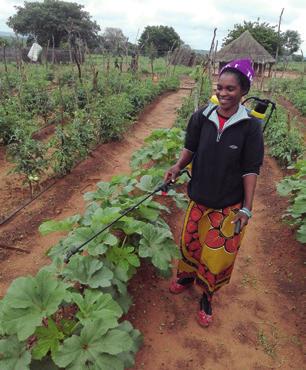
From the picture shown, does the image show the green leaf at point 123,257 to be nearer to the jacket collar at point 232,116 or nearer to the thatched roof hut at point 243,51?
the jacket collar at point 232,116

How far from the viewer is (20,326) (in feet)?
5.86

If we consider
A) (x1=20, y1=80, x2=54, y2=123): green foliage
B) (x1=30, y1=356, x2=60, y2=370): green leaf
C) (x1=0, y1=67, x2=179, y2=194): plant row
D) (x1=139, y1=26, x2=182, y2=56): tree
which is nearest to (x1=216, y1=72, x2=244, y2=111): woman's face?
(x1=30, y1=356, x2=60, y2=370): green leaf

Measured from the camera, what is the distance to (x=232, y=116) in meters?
2.34

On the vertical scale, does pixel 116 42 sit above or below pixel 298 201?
above

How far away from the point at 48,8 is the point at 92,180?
33.8 metres

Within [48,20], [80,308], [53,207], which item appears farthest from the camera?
[48,20]

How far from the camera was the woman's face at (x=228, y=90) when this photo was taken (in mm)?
2225

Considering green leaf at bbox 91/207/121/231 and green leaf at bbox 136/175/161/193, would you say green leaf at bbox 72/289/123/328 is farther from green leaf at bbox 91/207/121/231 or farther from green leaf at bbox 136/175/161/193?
green leaf at bbox 136/175/161/193

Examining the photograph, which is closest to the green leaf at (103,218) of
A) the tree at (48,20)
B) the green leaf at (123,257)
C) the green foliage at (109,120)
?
the green leaf at (123,257)

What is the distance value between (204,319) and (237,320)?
12.9 inches

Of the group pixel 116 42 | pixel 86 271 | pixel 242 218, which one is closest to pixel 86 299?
pixel 86 271

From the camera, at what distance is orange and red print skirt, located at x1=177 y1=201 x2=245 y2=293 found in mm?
2533

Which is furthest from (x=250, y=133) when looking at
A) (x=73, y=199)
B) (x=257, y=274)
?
(x=73, y=199)

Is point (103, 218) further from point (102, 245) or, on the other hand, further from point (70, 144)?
point (70, 144)
